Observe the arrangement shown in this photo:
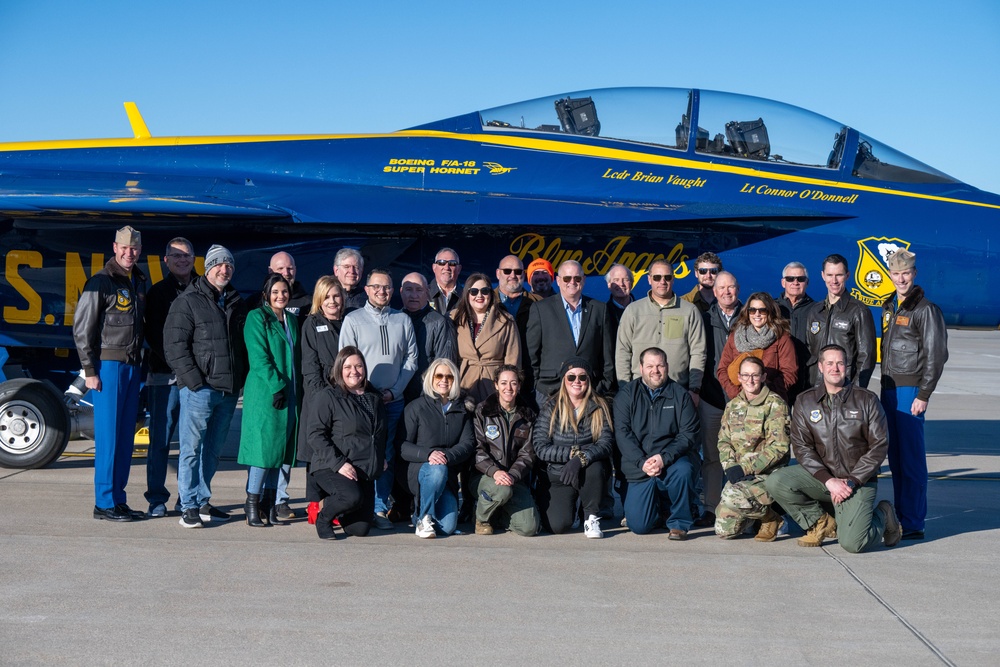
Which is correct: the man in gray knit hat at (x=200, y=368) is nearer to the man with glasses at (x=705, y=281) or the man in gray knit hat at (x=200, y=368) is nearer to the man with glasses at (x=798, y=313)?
the man with glasses at (x=705, y=281)

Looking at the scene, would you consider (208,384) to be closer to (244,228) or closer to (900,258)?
(244,228)

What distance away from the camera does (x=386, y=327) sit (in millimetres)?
6246

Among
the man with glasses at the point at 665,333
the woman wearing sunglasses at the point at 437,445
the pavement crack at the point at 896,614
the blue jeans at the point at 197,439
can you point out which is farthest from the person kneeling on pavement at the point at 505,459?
the pavement crack at the point at 896,614

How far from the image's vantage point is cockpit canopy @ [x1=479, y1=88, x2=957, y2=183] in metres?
8.07

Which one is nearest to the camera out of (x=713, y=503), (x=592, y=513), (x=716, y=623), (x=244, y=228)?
(x=716, y=623)

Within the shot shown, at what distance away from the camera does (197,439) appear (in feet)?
19.9

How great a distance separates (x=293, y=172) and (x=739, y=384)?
14.6 ft

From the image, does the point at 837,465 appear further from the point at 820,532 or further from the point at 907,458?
the point at 907,458

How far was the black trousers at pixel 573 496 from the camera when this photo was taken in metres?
6.03

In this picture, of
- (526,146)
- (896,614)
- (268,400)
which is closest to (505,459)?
(268,400)

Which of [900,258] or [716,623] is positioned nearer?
[716,623]

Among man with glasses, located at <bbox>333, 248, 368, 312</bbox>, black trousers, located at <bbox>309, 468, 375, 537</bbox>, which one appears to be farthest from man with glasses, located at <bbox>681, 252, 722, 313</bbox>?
black trousers, located at <bbox>309, 468, 375, 537</bbox>

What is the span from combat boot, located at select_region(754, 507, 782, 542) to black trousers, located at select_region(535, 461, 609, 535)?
1.00 metres

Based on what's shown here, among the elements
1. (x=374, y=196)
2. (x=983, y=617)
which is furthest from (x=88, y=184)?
(x=983, y=617)
